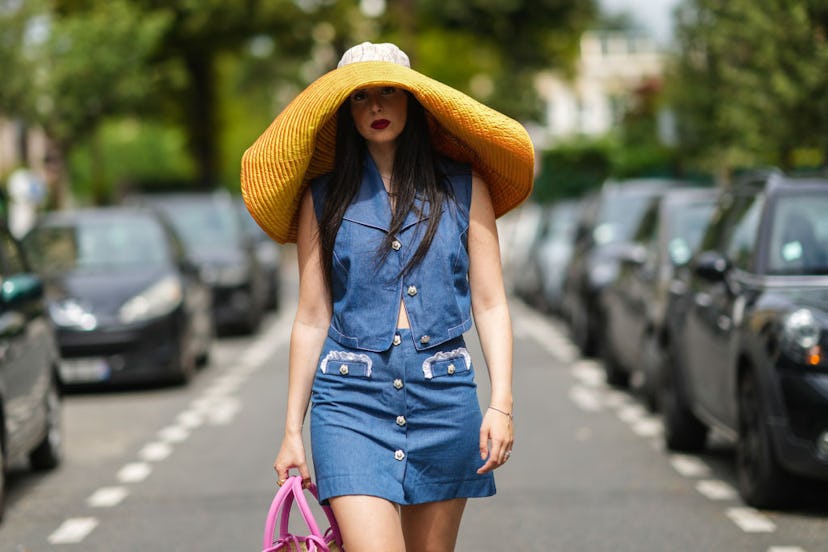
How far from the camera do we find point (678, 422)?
1084 cm

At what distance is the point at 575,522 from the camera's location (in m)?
8.36

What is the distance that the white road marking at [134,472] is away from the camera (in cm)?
1023

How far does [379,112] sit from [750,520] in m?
4.31

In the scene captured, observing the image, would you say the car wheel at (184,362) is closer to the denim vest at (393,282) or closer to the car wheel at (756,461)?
the car wheel at (756,461)

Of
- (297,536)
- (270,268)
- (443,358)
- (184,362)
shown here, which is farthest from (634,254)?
(270,268)

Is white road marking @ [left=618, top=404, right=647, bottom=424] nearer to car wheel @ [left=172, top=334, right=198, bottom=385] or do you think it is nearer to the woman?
car wheel @ [left=172, top=334, right=198, bottom=385]

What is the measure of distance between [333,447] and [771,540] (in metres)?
3.76

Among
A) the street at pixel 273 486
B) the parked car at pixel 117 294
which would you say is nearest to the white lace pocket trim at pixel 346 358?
the street at pixel 273 486

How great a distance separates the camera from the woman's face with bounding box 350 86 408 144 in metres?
4.71

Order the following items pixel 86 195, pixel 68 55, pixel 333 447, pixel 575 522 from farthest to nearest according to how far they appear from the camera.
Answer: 1. pixel 86 195
2. pixel 68 55
3. pixel 575 522
4. pixel 333 447

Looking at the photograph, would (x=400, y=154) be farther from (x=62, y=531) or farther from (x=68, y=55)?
(x=68, y=55)

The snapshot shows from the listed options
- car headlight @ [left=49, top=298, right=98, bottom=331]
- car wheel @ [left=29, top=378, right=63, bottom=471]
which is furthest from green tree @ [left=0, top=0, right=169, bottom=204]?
car wheel @ [left=29, top=378, right=63, bottom=471]

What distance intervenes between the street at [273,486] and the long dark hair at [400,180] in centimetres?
329

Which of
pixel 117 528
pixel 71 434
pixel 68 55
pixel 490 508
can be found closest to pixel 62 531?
pixel 117 528
